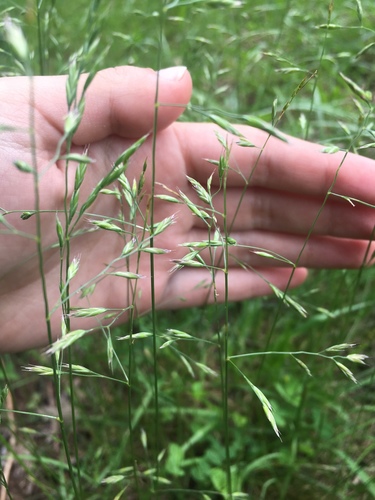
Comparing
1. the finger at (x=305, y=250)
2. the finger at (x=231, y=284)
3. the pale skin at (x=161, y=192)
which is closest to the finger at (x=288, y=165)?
the pale skin at (x=161, y=192)

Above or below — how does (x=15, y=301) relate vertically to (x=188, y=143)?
below

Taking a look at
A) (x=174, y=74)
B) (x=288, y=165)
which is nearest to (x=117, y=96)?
(x=174, y=74)

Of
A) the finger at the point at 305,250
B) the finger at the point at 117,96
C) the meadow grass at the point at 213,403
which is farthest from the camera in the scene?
the finger at the point at 305,250

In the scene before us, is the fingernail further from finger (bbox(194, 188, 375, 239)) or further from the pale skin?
finger (bbox(194, 188, 375, 239))

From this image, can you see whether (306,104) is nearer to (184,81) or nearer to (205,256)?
(205,256)

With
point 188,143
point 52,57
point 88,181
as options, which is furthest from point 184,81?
point 52,57

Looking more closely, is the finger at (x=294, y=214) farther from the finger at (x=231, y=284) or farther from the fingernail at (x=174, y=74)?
the fingernail at (x=174, y=74)

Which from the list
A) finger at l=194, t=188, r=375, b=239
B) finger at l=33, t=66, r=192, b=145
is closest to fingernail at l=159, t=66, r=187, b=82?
finger at l=33, t=66, r=192, b=145

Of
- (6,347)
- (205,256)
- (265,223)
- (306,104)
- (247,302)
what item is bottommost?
(247,302)
